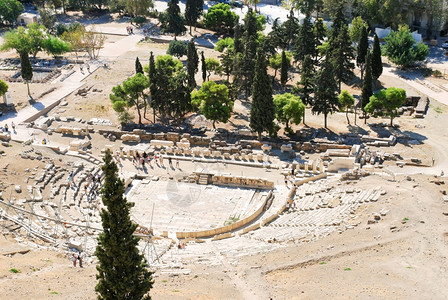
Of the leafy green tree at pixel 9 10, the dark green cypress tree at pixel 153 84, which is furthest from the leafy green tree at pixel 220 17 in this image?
the dark green cypress tree at pixel 153 84

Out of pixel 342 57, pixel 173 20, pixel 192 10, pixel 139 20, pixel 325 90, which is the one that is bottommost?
pixel 325 90

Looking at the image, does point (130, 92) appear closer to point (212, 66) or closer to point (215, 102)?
point (215, 102)

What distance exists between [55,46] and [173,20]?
22.1 meters

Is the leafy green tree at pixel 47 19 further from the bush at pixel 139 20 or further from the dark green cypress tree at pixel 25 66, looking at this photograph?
the dark green cypress tree at pixel 25 66

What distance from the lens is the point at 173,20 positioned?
364 feet

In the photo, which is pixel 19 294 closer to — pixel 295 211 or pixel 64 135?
pixel 295 211

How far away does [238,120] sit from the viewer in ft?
258

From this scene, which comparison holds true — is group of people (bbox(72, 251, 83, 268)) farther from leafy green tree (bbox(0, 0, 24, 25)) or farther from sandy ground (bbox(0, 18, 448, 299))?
leafy green tree (bbox(0, 0, 24, 25))

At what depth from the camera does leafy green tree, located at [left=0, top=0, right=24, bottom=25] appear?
120438 mm

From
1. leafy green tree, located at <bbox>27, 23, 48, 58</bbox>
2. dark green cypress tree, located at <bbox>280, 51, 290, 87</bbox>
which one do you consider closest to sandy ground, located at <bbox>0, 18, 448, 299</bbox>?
dark green cypress tree, located at <bbox>280, 51, 290, 87</bbox>

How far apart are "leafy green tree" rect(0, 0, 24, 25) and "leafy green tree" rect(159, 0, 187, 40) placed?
32582mm

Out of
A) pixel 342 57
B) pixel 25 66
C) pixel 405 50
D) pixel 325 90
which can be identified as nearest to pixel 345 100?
pixel 325 90

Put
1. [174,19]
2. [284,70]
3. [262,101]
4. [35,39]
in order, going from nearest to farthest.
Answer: [262,101] → [284,70] → [35,39] → [174,19]

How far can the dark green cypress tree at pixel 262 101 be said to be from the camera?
2680 inches
